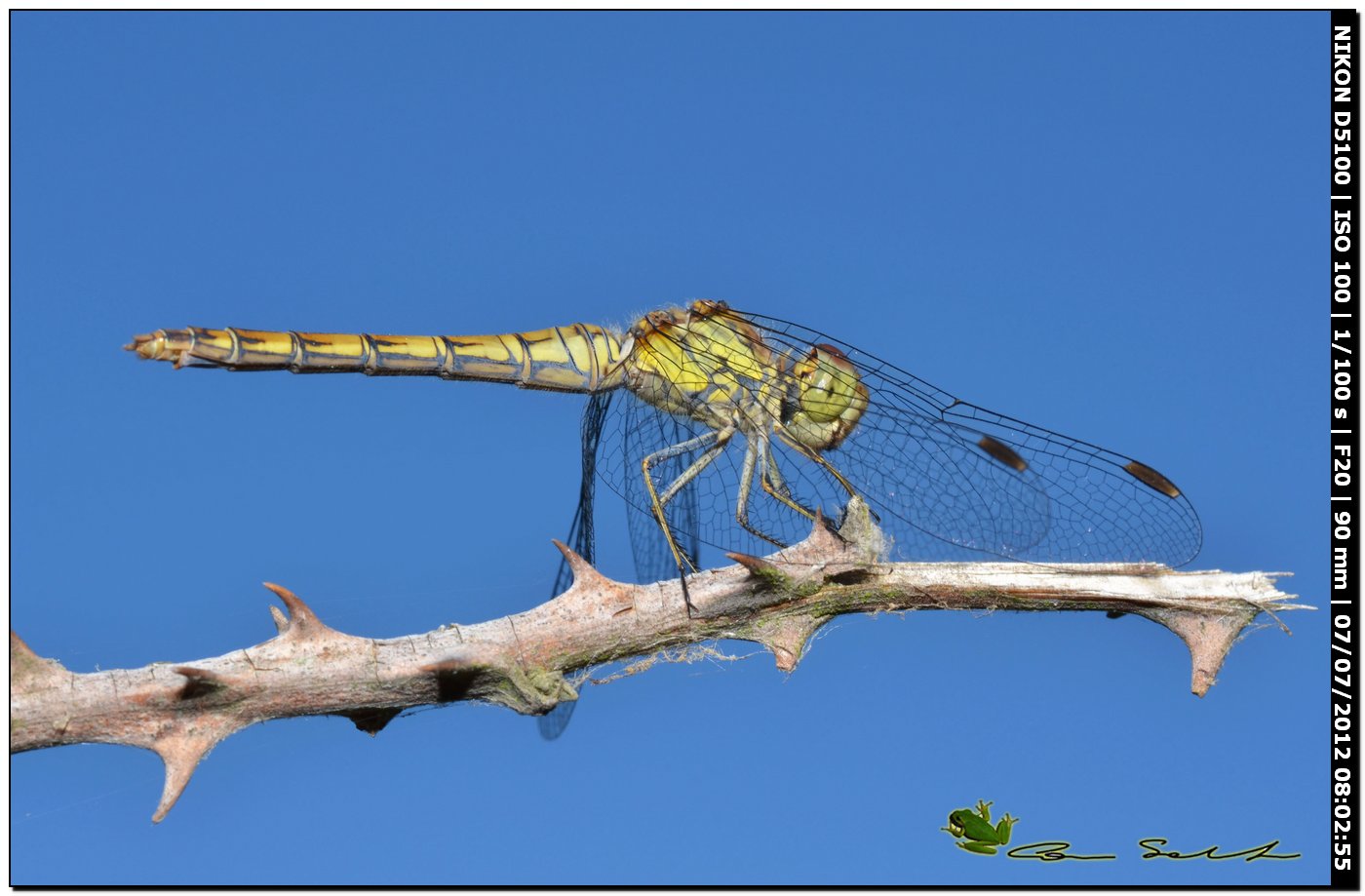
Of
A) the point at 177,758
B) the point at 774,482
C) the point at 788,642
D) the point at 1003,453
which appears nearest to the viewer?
the point at 177,758

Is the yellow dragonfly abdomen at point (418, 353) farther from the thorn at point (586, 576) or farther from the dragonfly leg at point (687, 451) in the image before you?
the thorn at point (586, 576)

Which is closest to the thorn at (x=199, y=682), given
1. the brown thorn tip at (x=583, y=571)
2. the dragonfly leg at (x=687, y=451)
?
the brown thorn tip at (x=583, y=571)

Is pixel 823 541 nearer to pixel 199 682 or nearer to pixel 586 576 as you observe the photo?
pixel 586 576

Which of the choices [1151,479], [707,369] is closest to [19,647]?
[707,369]

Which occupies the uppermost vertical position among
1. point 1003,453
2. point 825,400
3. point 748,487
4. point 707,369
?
point 707,369

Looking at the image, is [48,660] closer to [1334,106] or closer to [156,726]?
[156,726]

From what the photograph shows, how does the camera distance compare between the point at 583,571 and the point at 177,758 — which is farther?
the point at 583,571
